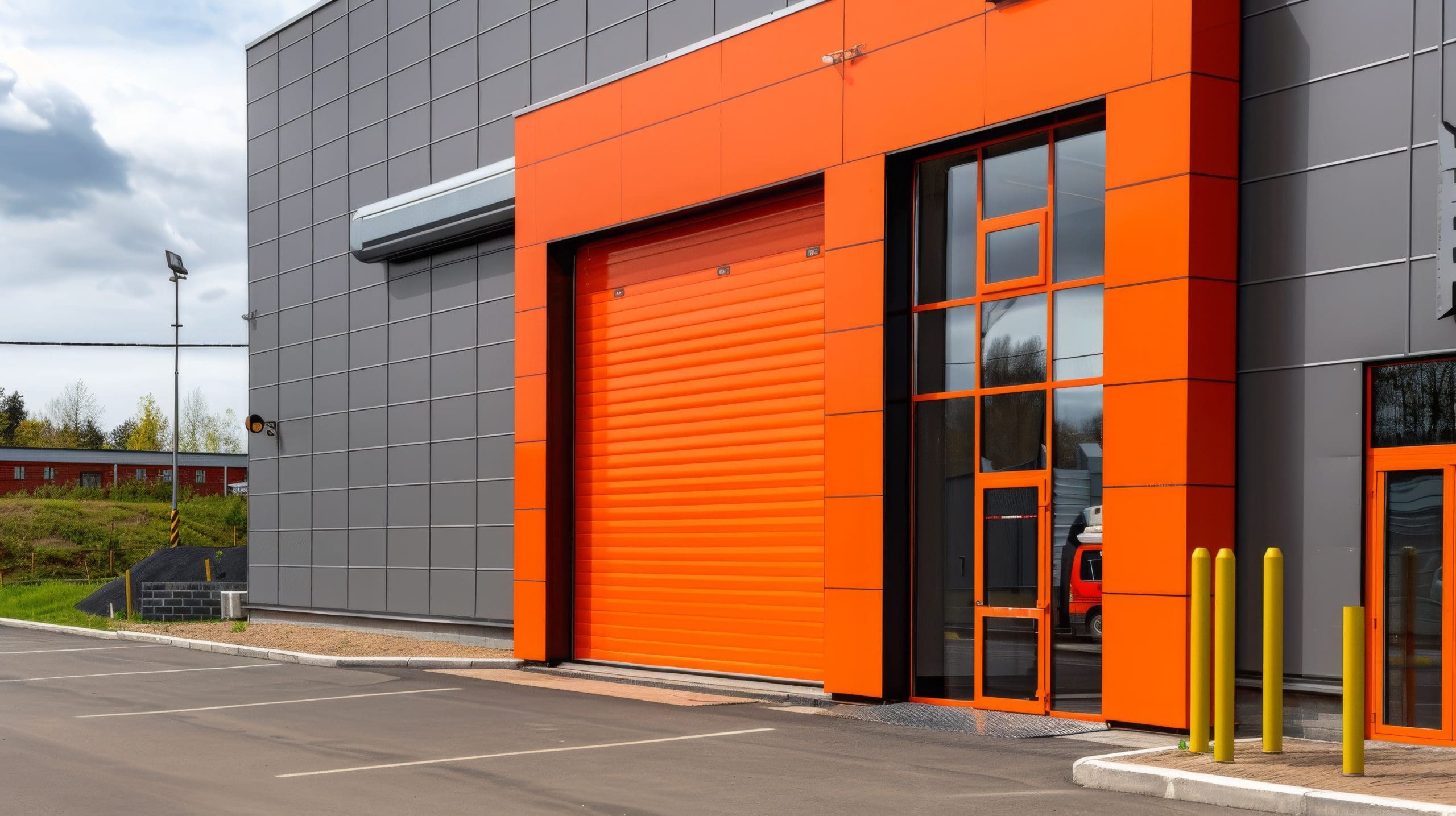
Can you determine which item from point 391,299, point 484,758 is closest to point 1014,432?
point 484,758

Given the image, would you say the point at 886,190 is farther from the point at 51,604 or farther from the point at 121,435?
the point at 121,435

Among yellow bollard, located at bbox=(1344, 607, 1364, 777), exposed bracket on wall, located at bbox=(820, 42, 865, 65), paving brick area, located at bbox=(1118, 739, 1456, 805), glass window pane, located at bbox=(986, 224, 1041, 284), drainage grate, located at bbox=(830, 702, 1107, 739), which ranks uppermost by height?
exposed bracket on wall, located at bbox=(820, 42, 865, 65)

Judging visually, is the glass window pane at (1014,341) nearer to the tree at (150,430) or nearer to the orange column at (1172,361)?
the orange column at (1172,361)

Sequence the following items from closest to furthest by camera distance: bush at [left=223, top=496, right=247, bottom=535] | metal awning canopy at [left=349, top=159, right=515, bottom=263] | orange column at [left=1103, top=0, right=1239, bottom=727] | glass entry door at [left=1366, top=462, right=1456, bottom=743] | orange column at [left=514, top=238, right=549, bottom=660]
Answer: glass entry door at [left=1366, top=462, right=1456, bottom=743]
orange column at [left=1103, top=0, right=1239, bottom=727]
orange column at [left=514, top=238, right=549, bottom=660]
metal awning canopy at [left=349, top=159, right=515, bottom=263]
bush at [left=223, top=496, right=247, bottom=535]

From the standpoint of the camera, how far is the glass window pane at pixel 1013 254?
12625 millimetres

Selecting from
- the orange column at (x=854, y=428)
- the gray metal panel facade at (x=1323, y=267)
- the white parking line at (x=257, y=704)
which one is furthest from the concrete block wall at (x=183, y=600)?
the gray metal panel facade at (x=1323, y=267)

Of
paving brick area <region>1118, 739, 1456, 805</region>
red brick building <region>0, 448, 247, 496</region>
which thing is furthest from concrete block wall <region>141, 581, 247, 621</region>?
red brick building <region>0, 448, 247, 496</region>

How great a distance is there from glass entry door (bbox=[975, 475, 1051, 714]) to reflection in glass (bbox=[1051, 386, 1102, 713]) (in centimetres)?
13

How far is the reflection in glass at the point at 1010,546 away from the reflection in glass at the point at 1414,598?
3.05 meters

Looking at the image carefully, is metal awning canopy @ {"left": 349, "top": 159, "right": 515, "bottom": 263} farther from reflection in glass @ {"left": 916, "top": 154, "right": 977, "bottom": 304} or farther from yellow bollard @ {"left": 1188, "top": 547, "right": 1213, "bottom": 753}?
yellow bollard @ {"left": 1188, "top": 547, "right": 1213, "bottom": 753}

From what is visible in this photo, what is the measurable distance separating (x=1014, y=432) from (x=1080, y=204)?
2.17 meters

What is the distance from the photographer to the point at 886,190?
13.7 m

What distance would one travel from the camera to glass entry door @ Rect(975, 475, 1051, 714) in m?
12.3

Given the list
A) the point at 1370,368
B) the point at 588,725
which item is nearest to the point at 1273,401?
the point at 1370,368
